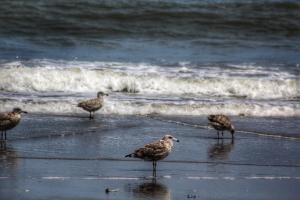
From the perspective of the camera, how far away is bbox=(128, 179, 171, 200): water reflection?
381 inches

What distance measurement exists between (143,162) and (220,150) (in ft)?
5.36

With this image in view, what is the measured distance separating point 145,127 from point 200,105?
7.93 ft

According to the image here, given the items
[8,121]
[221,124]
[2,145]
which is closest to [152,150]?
[2,145]

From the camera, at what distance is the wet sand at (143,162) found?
32.7 ft

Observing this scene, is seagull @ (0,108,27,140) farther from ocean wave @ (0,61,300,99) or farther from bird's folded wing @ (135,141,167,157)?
ocean wave @ (0,61,300,99)

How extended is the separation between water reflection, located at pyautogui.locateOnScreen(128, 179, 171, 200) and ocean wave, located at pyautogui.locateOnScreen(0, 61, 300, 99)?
8578mm

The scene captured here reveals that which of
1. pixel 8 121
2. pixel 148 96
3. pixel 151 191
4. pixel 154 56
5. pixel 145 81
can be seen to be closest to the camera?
pixel 151 191

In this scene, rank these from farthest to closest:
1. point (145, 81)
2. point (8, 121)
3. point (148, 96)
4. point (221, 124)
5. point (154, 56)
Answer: point (154, 56) < point (145, 81) < point (148, 96) < point (221, 124) < point (8, 121)

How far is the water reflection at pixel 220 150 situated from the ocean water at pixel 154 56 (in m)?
2.98

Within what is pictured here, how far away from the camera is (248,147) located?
1327 cm

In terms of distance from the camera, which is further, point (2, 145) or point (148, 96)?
point (148, 96)

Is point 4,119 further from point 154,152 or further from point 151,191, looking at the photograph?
point 151,191

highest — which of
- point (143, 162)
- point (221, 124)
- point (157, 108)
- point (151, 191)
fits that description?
point (157, 108)

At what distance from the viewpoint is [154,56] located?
23203 millimetres
